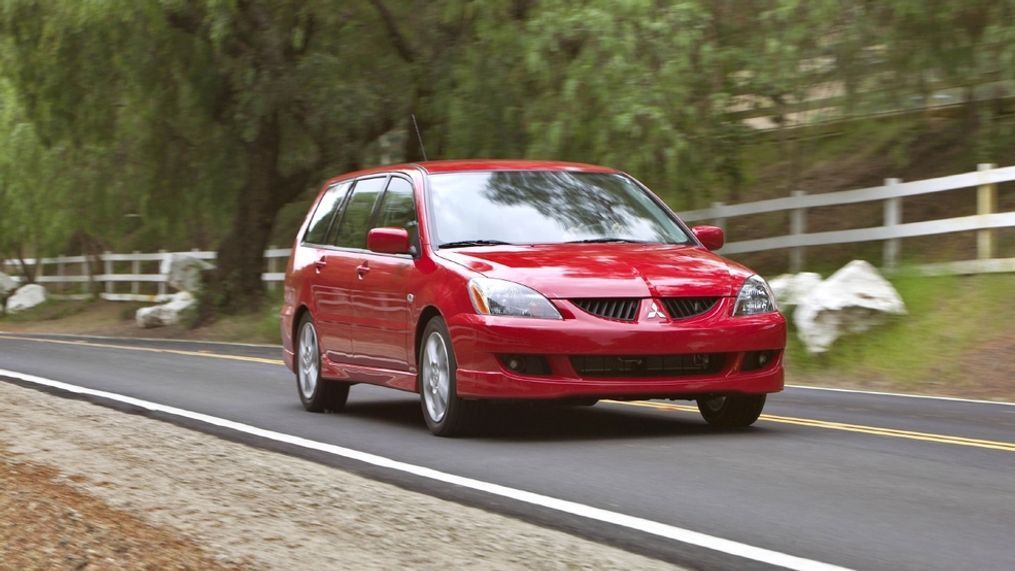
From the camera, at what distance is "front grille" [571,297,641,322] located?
30.9 ft

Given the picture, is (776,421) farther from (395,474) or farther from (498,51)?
(498,51)

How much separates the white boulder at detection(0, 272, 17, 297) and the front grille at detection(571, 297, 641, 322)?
39506mm

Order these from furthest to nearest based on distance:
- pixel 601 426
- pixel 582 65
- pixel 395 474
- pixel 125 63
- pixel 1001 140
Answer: pixel 125 63
pixel 1001 140
pixel 582 65
pixel 601 426
pixel 395 474

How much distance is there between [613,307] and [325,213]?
402cm

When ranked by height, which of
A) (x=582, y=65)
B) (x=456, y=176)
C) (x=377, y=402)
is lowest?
(x=377, y=402)

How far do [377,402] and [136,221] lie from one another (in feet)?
76.6

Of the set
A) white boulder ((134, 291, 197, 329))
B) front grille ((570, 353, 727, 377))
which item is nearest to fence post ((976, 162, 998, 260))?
front grille ((570, 353, 727, 377))

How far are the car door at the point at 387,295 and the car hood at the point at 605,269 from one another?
1.93ft

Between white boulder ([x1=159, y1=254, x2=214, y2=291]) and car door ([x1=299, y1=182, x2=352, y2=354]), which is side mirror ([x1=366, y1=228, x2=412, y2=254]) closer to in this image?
car door ([x1=299, y1=182, x2=352, y2=354])

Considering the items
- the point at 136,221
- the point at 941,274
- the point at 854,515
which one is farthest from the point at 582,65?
the point at 136,221

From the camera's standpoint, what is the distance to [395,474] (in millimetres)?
8492

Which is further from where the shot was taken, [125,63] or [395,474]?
[125,63]

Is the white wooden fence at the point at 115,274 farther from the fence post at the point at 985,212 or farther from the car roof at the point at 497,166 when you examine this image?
the car roof at the point at 497,166

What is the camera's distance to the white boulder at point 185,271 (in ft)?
113
